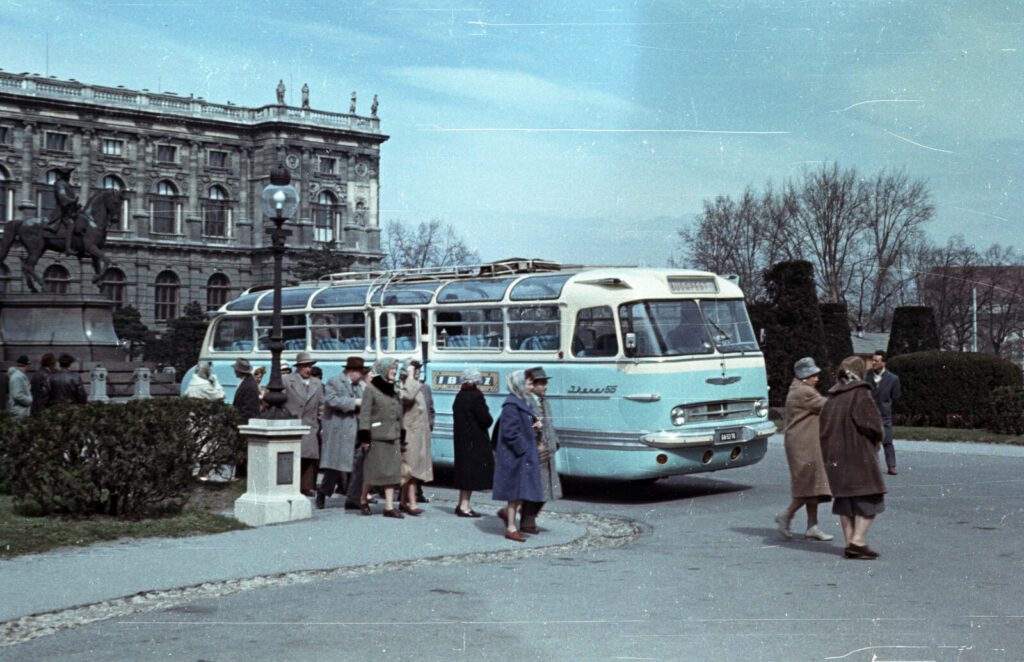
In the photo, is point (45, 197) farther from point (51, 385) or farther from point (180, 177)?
point (51, 385)

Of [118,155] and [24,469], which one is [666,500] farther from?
[118,155]

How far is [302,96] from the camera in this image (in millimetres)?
85375

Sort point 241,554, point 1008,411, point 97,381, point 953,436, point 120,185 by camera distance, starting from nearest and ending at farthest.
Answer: point 241,554 → point 953,436 → point 1008,411 → point 97,381 → point 120,185

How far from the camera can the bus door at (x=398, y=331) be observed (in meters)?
18.1

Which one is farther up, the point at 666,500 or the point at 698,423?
the point at 698,423

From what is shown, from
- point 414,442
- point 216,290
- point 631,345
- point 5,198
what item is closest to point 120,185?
point 5,198

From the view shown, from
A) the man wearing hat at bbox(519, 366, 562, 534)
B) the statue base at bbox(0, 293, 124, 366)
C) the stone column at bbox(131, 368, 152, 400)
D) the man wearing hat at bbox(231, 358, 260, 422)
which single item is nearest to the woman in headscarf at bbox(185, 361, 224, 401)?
the man wearing hat at bbox(231, 358, 260, 422)

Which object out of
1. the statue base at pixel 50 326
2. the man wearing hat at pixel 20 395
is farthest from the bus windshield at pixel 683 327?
the statue base at pixel 50 326

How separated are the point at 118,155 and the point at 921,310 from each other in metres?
58.6

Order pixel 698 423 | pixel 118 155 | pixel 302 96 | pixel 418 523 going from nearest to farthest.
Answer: pixel 418 523 → pixel 698 423 → pixel 118 155 → pixel 302 96

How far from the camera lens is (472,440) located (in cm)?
1292

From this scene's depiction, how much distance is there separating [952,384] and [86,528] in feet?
73.5

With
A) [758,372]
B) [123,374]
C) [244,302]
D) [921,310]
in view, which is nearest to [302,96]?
[123,374]

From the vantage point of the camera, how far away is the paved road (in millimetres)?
7066
